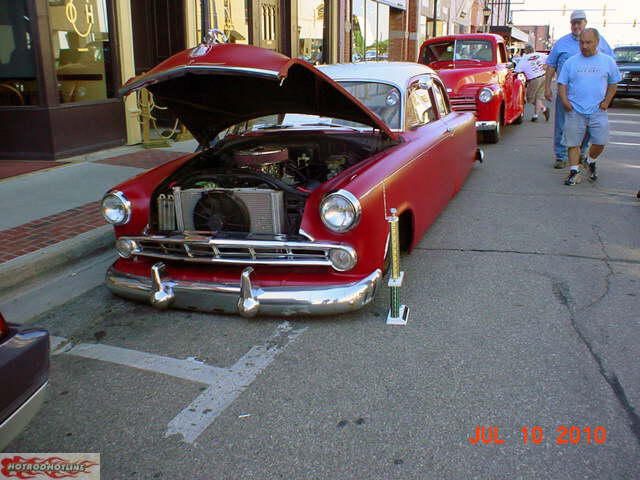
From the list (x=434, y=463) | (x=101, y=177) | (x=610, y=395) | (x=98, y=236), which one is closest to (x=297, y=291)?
(x=434, y=463)

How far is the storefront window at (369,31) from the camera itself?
19.2m

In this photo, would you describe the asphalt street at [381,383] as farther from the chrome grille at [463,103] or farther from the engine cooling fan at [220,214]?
the chrome grille at [463,103]

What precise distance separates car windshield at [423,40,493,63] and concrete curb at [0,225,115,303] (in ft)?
27.4

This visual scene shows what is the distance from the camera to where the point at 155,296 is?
3.69m

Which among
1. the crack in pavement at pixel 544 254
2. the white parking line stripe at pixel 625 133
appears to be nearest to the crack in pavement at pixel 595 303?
the crack in pavement at pixel 544 254

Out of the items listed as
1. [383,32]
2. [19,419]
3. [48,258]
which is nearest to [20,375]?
[19,419]

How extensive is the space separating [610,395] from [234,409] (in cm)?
177

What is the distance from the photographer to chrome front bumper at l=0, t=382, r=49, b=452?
1967 mm

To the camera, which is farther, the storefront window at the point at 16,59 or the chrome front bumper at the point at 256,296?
the storefront window at the point at 16,59

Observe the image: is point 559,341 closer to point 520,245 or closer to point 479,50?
point 520,245

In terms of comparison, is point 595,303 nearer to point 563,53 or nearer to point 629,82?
point 563,53

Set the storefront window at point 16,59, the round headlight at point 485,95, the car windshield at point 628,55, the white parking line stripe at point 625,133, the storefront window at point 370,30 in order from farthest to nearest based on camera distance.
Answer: the storefront window at point 370,30 → the car windshield at point 628,55 → the white parking line stripe at point 625,133 → the round headlight at point 485,95 → the storefront window at point 16,59

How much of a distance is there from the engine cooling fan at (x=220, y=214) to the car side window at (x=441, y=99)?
3.09 m

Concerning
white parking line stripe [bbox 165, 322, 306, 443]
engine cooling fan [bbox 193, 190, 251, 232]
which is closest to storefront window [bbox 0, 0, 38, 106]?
engine cooling fan [bbox 193, 190, 251, 232]
